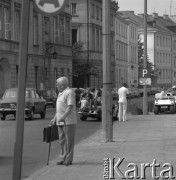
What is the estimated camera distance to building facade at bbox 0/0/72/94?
58938 mm

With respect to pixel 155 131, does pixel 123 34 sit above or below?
above

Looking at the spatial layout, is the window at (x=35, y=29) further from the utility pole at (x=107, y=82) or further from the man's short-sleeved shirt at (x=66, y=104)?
the man's short-sleeved shirt at (x=66, y=104)

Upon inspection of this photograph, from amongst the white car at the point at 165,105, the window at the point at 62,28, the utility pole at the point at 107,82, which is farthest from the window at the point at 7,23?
the utility pole at the point at 107,82

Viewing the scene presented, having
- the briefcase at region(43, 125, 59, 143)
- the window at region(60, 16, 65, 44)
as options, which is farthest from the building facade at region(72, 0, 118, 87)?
the briefcase at region(43, 125, 59, 143)

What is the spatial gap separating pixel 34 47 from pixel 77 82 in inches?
820

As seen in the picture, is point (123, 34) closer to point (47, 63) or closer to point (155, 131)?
point (47, 63)

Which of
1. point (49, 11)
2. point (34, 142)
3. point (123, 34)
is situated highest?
point (123, 34)

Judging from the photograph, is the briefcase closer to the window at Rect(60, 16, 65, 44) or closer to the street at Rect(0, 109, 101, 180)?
the street at Rect(0, 109, 101, 180)

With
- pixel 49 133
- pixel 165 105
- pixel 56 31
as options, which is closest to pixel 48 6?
pixel 49 133

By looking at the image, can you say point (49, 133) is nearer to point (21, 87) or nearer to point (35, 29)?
point (21, 87)

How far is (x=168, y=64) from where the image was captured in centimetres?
14925

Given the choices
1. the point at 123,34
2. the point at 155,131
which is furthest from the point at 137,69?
the point at 155,131

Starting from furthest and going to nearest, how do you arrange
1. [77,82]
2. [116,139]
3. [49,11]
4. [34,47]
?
[77,82]
[34,47]
[116,139]
[49,11]

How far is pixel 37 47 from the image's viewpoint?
6650 cm
